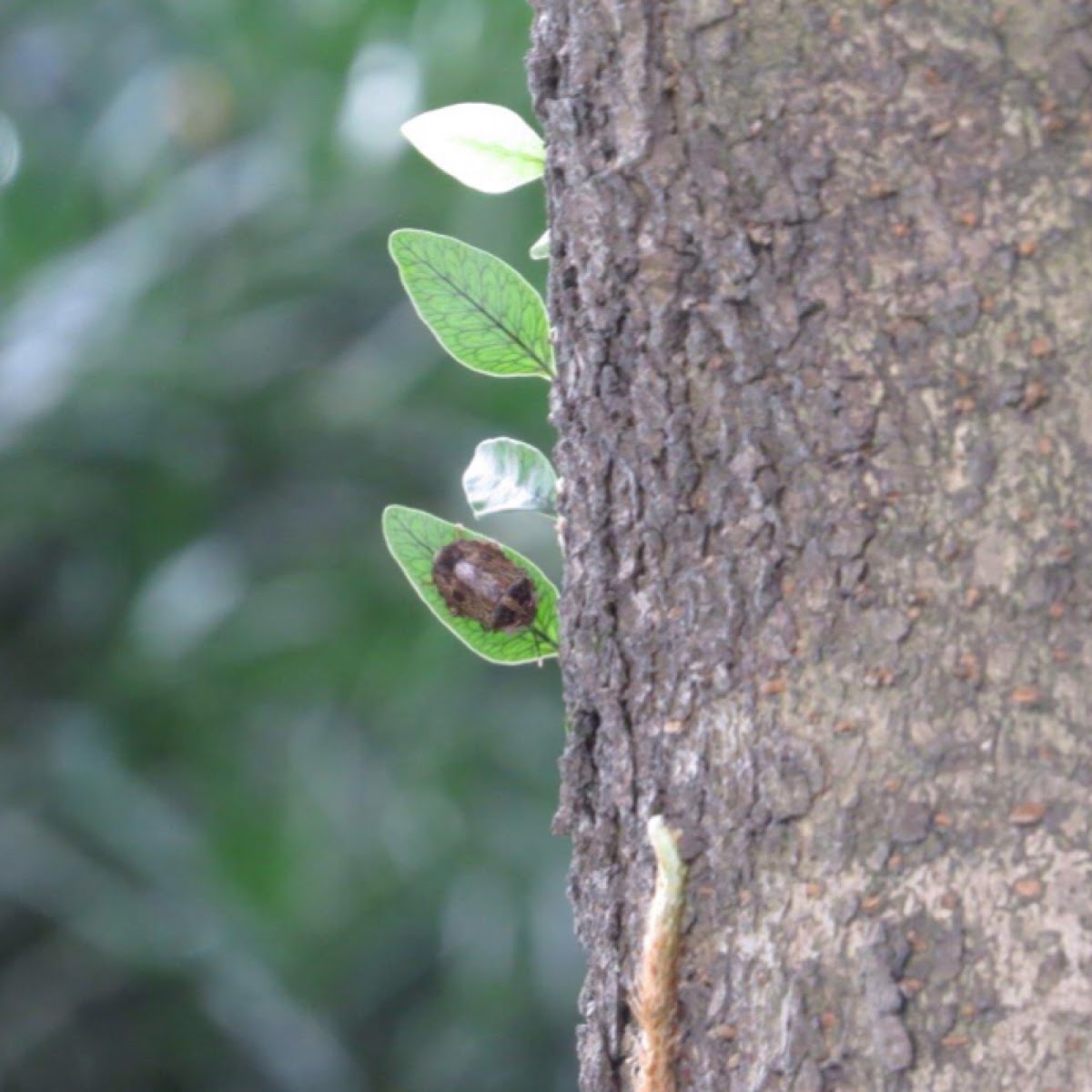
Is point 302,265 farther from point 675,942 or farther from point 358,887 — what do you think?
point 675,942

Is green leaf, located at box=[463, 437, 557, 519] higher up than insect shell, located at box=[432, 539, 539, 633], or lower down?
higher up

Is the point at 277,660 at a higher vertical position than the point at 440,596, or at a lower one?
lower

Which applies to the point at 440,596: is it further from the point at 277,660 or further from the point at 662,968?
the point at 277,660

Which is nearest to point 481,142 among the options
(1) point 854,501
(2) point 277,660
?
(1) point 854,501

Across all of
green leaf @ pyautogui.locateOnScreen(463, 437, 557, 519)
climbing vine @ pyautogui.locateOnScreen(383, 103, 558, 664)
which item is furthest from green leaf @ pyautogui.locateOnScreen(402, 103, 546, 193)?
green leaf @ pyautogui.locateOnScreen(463, 437, 557, 519)

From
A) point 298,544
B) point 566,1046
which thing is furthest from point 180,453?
point 566,1046

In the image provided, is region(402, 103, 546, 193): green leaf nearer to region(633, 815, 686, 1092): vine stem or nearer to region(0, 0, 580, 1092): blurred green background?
region(633, 815, 686, 1092): vine stem
